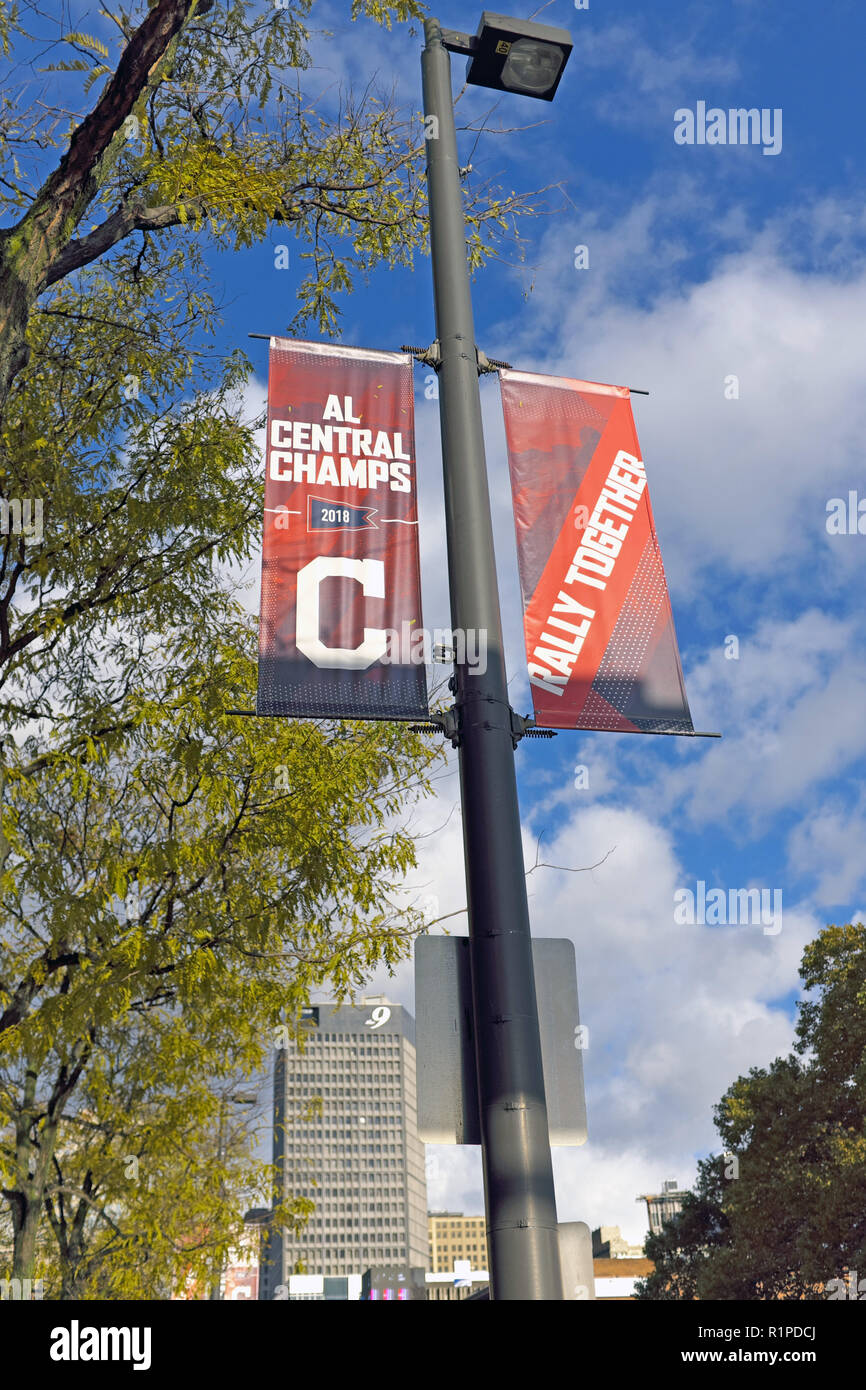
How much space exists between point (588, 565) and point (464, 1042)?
2.71m

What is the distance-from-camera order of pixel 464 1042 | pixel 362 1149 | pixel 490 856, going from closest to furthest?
1. pixel 464 1042
2. pixel 490 856
3. pixel 362 1149

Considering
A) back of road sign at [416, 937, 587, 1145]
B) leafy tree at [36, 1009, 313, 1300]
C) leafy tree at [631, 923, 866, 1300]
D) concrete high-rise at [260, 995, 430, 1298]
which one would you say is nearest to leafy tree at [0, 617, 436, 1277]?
leafy tree at [36, 1009, 313, 1300]

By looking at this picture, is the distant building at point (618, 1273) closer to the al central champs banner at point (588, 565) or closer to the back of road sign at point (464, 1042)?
the al central champs banner at point (588, 565)

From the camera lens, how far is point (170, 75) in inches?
366

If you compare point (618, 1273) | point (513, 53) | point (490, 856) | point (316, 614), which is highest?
point (513, 53)

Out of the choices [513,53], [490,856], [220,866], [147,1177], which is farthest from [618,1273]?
[513,53]

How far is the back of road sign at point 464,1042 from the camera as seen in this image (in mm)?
4832

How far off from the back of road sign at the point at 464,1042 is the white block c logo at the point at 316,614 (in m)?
1.49

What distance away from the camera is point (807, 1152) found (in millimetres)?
32938

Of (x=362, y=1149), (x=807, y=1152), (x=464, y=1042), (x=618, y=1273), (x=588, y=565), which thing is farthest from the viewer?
(x=362, y=1149)

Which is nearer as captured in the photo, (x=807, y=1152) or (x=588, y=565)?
(x=588, y=565)

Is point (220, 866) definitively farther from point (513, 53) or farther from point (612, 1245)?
point (612, 1245)

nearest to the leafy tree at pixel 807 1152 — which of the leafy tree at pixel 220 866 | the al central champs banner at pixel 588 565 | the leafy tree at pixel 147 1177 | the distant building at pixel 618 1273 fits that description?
the leafy tree at pixel 147 1177

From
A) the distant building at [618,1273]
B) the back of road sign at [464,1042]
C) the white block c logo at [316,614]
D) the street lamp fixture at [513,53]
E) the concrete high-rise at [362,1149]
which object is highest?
the concrete high-rise at [362,1149]
